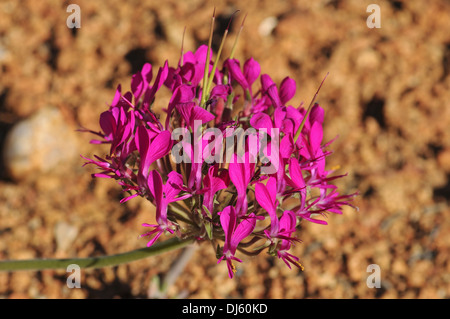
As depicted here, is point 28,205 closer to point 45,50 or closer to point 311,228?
point 45,50

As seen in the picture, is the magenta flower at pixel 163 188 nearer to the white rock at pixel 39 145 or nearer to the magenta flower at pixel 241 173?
the magenta flower at pixel 241 173

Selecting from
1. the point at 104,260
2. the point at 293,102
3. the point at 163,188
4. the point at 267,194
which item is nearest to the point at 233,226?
the point at 267,194

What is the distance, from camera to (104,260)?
6.93 feet

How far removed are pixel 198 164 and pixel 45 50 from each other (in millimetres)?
3366

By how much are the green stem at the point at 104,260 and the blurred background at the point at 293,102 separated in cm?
97

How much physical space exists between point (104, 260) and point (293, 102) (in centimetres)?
243

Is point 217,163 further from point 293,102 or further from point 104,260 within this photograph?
point 293,102

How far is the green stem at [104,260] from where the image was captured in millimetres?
2029

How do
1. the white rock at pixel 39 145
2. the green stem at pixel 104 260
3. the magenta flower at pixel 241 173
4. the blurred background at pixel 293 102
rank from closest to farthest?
1. the magenta flower at pixel 241 173
2. the green stem at pixel 104 260
3. the blurred background at pixel 293 102
4. the white rock at pixel 39 145

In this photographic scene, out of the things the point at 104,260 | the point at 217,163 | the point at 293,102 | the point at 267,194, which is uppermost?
the point at 293,102

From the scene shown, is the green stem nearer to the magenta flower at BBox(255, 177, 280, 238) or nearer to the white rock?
the magenta flower at BBox(255, 177, 280, 238)

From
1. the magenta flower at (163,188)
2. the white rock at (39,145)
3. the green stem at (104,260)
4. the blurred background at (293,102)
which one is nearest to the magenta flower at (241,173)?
the magenta flower at (163,188)
